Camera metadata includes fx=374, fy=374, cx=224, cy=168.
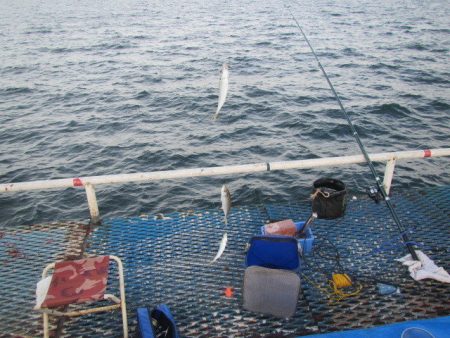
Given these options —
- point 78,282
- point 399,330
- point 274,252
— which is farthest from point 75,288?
point 399,330

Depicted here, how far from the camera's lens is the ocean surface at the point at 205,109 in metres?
9.65

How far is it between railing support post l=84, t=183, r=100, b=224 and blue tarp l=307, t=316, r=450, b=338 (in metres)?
3.31

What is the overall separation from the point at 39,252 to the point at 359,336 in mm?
4039

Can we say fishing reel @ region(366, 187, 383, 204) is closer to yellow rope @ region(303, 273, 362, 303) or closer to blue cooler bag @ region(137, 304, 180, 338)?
yellow rope @ region(303, 273, 362, 303)

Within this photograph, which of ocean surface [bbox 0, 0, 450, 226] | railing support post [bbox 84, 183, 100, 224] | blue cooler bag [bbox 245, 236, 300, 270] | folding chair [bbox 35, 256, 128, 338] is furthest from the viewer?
ocean surface [bbox 0, 0, 450, 226]

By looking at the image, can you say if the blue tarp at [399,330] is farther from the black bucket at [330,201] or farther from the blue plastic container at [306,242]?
the black bucket at [330,201]

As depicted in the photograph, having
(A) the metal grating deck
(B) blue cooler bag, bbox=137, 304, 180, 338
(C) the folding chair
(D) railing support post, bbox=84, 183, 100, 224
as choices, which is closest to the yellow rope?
(A) the metal grating deck

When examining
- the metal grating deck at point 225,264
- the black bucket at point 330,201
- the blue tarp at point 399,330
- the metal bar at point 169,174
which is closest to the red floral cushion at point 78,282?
the metal grating deck at point 225,264

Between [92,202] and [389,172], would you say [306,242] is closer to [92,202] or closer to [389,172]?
[389,172]

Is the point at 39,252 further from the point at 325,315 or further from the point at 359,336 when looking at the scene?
the point at 359,336

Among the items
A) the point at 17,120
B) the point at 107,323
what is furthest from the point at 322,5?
the point at 107,323

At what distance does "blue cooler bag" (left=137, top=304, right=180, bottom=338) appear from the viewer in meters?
3.33

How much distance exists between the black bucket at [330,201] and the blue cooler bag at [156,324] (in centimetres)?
261

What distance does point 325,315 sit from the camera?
4.05m
